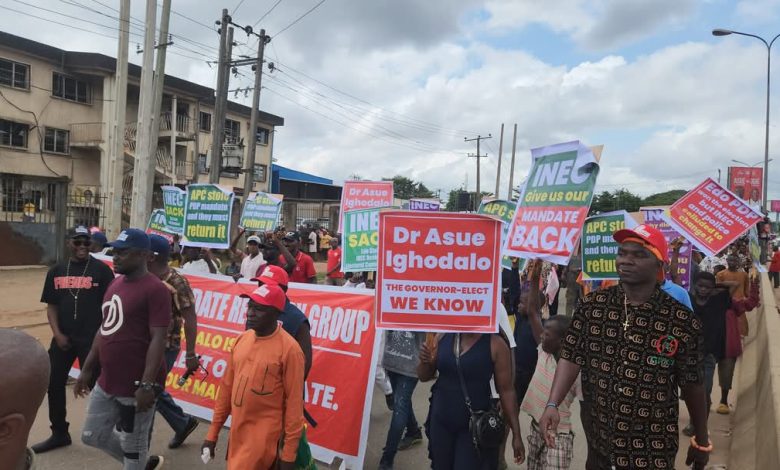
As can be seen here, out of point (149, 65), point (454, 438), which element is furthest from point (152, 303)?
point (149, 65)

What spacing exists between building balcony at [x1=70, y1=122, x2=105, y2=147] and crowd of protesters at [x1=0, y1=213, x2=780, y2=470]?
22014 mm

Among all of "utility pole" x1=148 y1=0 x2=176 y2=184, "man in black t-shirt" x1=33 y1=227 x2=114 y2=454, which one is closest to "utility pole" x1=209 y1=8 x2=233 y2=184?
"utility pole" x1=148 y1=0 x2=176 y2=184

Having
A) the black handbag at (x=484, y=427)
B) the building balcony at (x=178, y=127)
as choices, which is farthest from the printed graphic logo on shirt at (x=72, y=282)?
the building balcony at (x=178, y=127)

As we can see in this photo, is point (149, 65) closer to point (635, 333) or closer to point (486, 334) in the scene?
point (486, 334)

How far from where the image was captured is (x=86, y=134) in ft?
80.2

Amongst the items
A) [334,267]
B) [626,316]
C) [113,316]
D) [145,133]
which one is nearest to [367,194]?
[334,267]

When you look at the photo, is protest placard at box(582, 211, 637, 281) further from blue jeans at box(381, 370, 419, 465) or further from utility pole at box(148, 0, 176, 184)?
utility pole at box(148, 0, 176, 184)

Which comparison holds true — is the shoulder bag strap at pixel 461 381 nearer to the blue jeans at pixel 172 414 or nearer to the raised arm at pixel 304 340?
the raised arm at pixel 304 340

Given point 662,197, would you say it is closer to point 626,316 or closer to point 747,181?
point 747,181

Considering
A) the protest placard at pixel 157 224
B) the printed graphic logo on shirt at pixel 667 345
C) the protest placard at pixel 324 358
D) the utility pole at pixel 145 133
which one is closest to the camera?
the printed graphic logo on shirt at pixel 667 345

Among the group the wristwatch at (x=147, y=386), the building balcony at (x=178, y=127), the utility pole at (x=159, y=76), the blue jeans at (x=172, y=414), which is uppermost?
the building balcony at (x=178, y=127)

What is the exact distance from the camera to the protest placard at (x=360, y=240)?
6000mm

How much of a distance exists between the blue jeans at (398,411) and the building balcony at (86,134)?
23.5 m

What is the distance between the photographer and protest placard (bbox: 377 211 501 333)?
138 inches
